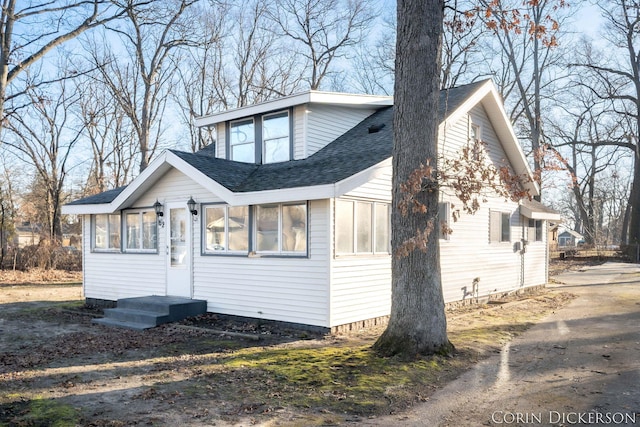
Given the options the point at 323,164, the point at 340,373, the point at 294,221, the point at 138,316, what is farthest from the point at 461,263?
the point at 138,316

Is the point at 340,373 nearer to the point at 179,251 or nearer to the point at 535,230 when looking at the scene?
the point at 179,251

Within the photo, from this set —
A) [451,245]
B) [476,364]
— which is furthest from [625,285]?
[476,364]

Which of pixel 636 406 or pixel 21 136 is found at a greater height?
pixel 21 136

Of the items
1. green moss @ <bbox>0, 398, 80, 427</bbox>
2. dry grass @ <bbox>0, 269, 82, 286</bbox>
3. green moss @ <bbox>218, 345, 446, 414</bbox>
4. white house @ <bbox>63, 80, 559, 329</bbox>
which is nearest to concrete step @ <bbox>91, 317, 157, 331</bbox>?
white house @ <bbox>63, 80, 559, 329</bbox>

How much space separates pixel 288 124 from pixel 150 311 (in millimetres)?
5725

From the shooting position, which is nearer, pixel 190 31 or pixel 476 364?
pixel 476 364

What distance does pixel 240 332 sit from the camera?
33.6 feet

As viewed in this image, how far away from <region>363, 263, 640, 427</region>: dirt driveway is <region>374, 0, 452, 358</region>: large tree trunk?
3.42 ft

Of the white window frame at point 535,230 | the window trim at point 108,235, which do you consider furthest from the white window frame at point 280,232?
the white window frame at point 535,230

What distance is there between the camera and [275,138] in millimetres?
13477

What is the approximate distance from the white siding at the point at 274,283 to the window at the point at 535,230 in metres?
10.5

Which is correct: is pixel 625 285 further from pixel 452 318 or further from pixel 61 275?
pixel 61 275

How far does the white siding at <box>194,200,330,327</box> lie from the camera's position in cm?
977

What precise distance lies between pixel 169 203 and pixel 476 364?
8250mm
